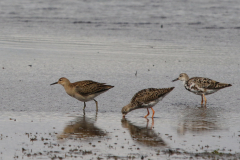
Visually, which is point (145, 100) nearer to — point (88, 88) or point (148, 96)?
point (148, 96)

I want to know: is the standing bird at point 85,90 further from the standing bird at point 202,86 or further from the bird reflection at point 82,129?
the standing bird at point 202,86

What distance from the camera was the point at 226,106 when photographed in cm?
1198

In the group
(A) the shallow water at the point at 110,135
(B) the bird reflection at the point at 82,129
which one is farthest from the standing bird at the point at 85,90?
(B) the bird reflection at the point at 82,129

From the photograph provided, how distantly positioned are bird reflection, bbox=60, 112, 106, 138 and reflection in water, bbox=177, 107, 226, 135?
5.71ft

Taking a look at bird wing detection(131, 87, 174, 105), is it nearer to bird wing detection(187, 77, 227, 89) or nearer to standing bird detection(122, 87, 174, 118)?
standing bird detection(122, 87, 174, 118)

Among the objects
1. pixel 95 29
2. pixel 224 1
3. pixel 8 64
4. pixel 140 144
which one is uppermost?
pixel 224 1

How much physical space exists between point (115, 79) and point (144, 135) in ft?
19.2

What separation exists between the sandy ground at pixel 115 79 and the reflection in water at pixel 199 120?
24mm

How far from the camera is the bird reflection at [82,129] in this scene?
8.75 m

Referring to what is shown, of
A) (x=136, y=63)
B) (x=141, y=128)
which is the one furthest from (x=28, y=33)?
(x=141, y=128)

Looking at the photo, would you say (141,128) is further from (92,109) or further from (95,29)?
(95,29)

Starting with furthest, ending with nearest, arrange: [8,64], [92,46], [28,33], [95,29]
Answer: [95,29], [28,33], [92,46], [8,64]

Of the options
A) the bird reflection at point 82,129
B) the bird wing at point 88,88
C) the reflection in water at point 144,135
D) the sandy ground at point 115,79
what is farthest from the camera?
the bird wing at point 88,88

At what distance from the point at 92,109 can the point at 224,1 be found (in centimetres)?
3366
